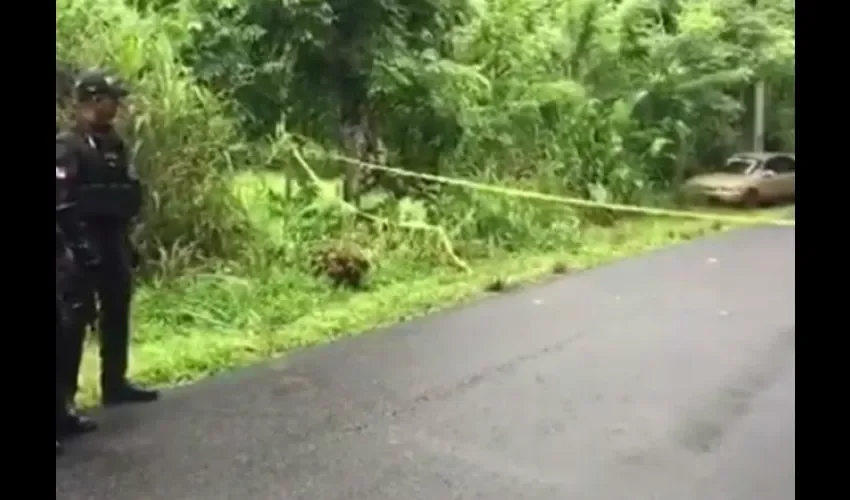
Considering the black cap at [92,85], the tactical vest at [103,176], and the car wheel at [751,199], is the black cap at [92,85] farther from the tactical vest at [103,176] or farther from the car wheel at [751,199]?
the car wheel at [751,199]

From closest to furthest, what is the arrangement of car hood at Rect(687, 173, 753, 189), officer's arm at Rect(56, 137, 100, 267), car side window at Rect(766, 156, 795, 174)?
officer's arm at Rect(56, 137, 100, 267)
car side window at Rect(766, 156, 795, 174)
car hood at Rect(687, 173, 753, 189)

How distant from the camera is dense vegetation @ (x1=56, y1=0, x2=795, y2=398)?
153 centimetres

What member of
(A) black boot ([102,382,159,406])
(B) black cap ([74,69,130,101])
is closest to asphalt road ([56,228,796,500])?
(A) black boot ([102,382,159,406])

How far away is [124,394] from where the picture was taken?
144 centimetres

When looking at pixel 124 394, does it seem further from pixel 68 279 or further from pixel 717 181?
pixel 717 181

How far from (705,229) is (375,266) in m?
0.55

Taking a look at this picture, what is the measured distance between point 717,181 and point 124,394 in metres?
1.00

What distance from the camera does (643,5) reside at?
167cm

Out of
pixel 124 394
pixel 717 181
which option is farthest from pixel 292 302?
pixel 717 181

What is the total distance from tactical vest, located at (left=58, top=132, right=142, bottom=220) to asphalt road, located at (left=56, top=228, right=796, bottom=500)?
0.30 metres

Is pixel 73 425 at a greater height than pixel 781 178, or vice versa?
pixel 781 178

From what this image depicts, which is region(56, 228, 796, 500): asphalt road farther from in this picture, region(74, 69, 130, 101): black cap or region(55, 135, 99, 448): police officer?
region(74, 69, 130, 101): black cap

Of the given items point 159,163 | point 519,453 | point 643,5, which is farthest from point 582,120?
point 159,163
